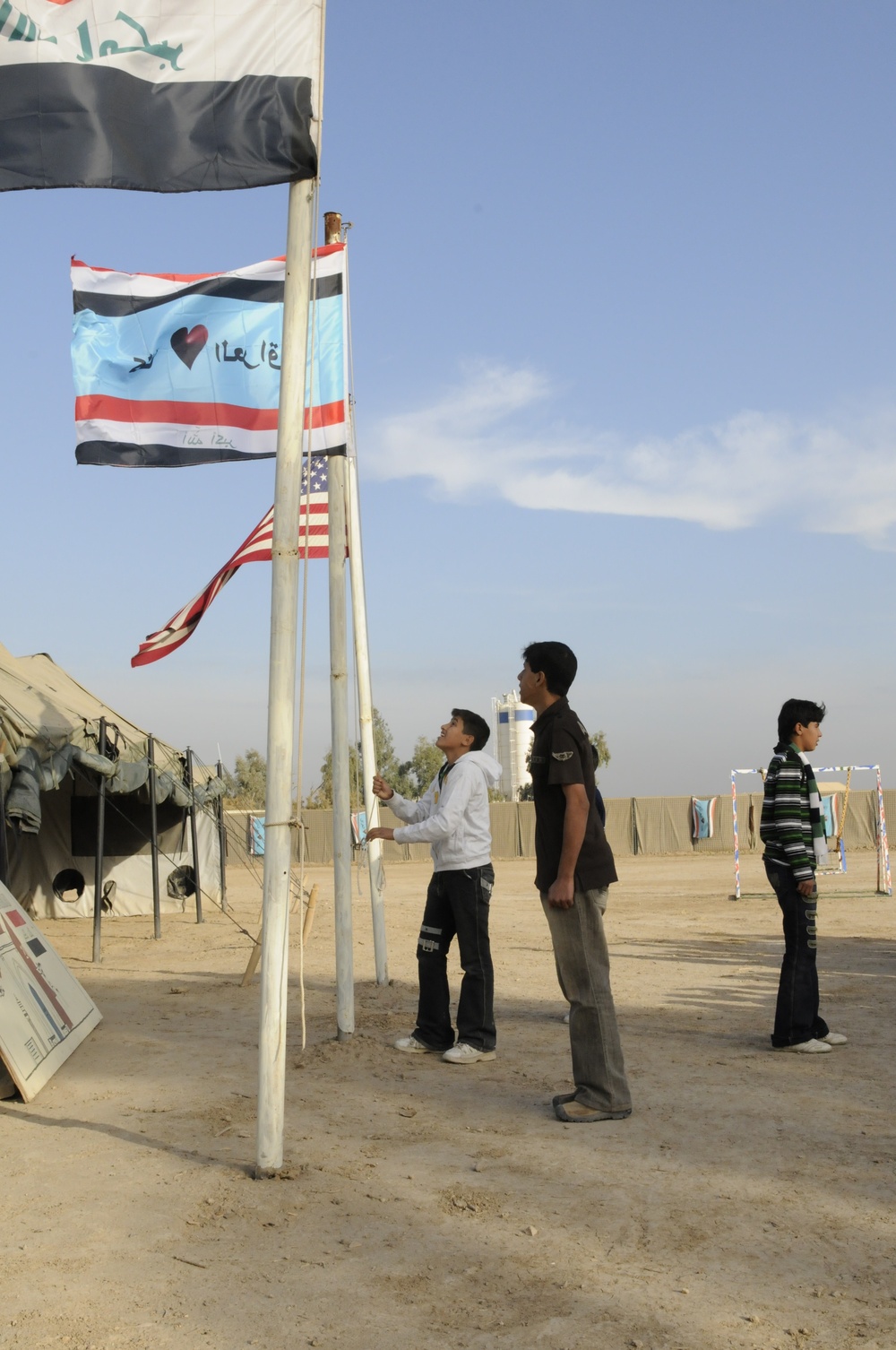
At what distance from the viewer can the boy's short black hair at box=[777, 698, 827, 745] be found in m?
6.80

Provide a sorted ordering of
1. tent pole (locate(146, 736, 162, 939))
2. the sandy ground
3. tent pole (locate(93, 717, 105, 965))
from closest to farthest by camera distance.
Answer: the sandy ground → tent pole (locate(93, 717, 105, 965)) → tent pole (locate(146, 736, 162, 939))

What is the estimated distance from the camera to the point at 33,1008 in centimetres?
674

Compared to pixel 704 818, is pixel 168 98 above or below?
above

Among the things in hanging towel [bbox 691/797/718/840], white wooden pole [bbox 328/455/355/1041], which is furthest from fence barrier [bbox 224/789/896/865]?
white wooden pole [bbox 328/455/355/1041]

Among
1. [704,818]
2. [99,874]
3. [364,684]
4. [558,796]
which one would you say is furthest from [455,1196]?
[704,818]

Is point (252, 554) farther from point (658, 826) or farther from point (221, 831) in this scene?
point (658, 826)

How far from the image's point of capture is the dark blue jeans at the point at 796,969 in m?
6.53

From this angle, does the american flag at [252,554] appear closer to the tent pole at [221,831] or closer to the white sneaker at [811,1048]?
the white sneaker at [811,1048]

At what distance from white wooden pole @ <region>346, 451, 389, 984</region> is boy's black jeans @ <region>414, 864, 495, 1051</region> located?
65.6 inches

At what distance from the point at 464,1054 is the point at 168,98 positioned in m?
5.07

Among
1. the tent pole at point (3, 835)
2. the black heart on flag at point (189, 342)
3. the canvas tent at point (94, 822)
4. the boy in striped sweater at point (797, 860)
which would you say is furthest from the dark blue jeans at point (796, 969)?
the canvas tent at point (94, 822)

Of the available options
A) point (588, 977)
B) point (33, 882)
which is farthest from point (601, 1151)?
point (33, 882)

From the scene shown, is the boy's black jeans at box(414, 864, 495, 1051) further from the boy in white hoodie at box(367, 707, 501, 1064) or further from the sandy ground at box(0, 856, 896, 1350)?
the sandy ground at box(0, 856, 896, 1350)

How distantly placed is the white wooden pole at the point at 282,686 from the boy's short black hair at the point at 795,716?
3.54m
